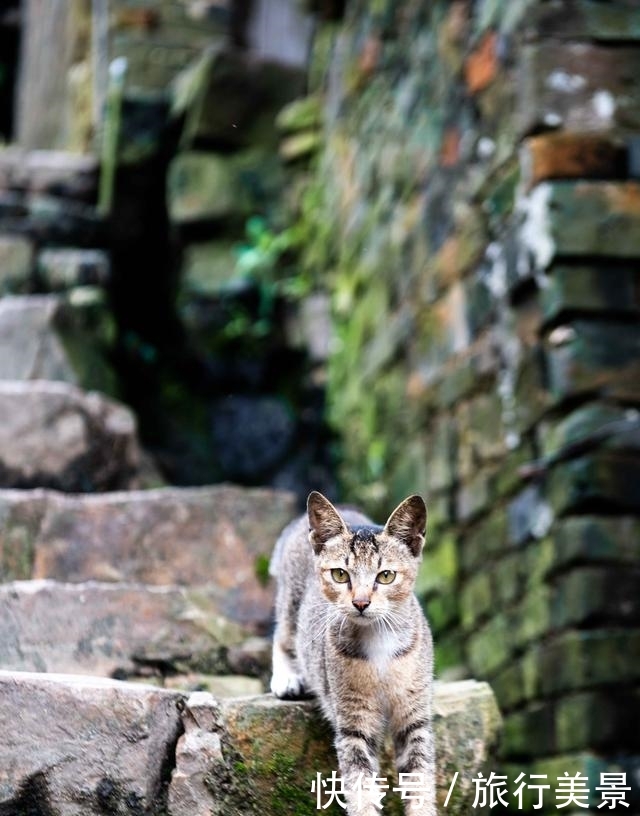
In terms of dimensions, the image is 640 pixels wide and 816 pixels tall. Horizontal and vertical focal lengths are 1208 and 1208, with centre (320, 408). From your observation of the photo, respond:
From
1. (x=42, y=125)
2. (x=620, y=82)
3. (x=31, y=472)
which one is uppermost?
(x=42, y=125)

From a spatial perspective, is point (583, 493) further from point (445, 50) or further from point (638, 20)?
point (445, 50)

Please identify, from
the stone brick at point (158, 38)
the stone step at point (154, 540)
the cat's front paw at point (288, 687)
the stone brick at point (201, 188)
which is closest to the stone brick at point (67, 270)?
the stone brick at point (201, 188)

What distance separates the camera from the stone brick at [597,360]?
14.5ft

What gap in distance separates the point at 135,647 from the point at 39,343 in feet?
10.6

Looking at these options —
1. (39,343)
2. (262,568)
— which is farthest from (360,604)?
(39,343)

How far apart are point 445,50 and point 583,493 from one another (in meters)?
2.66

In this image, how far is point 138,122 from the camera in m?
9.49

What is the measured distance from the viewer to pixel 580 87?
472cm

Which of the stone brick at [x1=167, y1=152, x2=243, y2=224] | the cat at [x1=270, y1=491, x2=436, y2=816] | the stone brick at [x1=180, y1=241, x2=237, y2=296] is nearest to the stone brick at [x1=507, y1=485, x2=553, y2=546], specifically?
the cat at [x1=270, y1=491, x2=436, y2=816]

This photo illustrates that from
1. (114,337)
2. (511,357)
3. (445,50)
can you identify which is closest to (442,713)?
(511,357)

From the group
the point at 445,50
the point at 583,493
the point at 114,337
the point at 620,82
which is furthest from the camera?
the point at 114,337

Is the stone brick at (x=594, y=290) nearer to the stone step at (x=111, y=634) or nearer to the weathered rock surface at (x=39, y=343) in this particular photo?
the stone step at (x=111, y=634)

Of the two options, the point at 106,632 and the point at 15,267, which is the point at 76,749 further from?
the point at 15,267

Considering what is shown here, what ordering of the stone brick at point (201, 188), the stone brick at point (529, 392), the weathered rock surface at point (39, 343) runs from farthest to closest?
the stone brick at point (201, 188), the weathered rock surface at point (39, 343), the stone brick at point (529, 392)
